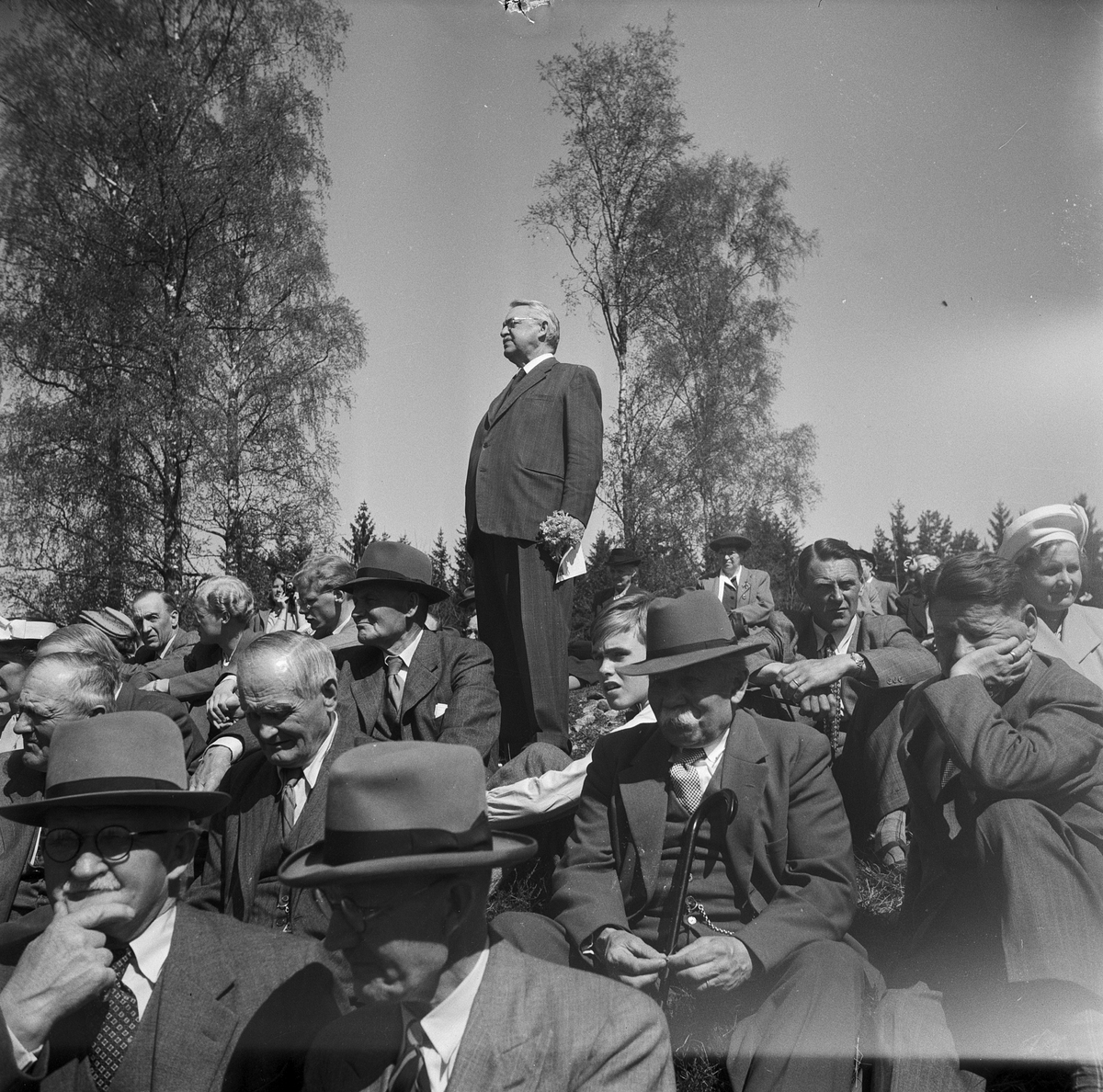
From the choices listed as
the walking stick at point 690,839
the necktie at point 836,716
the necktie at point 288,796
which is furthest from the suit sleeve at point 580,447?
the walking stick at point 690,839

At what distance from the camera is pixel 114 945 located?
2188mm

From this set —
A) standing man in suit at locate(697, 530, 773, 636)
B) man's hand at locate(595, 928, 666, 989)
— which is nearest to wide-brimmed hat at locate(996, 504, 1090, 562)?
man's hand at locate(595, 928, 666, 989)

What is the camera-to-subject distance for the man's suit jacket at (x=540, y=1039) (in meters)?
1.81

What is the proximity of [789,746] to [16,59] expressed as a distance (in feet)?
35.6

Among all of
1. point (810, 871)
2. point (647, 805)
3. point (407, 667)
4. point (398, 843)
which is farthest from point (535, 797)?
point (398, 843)

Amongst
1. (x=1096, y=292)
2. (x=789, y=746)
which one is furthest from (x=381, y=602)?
(x=1096, y=292)

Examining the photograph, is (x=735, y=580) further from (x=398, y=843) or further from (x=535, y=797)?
(x=398, y=843)

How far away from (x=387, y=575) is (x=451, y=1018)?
2.71 m

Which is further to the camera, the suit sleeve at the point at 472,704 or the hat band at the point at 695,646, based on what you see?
the suit sleeve at the point at 472,704

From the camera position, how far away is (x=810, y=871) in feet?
9.63

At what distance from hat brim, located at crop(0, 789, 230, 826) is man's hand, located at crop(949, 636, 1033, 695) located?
6.51 feet

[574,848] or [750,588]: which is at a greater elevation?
[750,588]

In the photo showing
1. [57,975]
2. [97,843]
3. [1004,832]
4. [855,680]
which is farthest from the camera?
[855,680]

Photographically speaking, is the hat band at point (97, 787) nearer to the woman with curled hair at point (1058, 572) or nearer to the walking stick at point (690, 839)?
the walking stick at point (690, 839)
